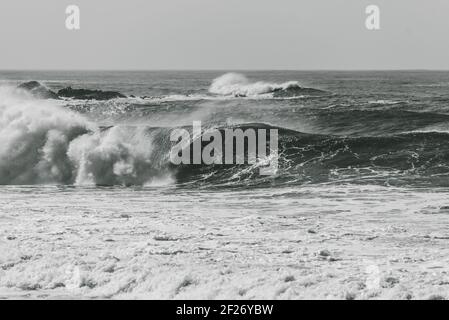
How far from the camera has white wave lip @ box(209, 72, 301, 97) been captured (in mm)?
53281

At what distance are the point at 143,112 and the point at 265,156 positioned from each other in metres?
17.6

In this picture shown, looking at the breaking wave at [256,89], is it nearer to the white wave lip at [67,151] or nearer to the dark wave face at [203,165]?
the dark wave face at [203,165]

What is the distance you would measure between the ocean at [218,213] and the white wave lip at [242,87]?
2149cm

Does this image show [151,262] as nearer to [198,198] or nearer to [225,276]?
[225,276]

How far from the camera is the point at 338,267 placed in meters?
9.12

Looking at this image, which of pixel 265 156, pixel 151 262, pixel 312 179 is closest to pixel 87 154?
pixel 265 156

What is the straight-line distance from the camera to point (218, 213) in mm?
13930

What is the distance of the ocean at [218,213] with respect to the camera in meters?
8.72

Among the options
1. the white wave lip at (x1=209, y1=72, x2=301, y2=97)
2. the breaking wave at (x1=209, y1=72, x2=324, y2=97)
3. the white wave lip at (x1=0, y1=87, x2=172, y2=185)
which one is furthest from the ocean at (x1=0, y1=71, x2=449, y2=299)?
the white wave lip at (x1=209, y1=72, x2=301, y2=97)

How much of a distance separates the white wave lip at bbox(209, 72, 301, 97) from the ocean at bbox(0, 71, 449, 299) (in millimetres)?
21494

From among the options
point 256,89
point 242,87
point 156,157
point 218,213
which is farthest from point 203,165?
point 242,87

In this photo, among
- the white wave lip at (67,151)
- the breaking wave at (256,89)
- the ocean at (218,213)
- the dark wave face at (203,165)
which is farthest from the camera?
the breaking wave at (256,89)

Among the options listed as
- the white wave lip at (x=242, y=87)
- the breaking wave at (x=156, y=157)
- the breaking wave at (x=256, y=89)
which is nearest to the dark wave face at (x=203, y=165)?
the breaking wave at (x=156, y=157)

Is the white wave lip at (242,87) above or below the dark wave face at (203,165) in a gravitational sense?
above
